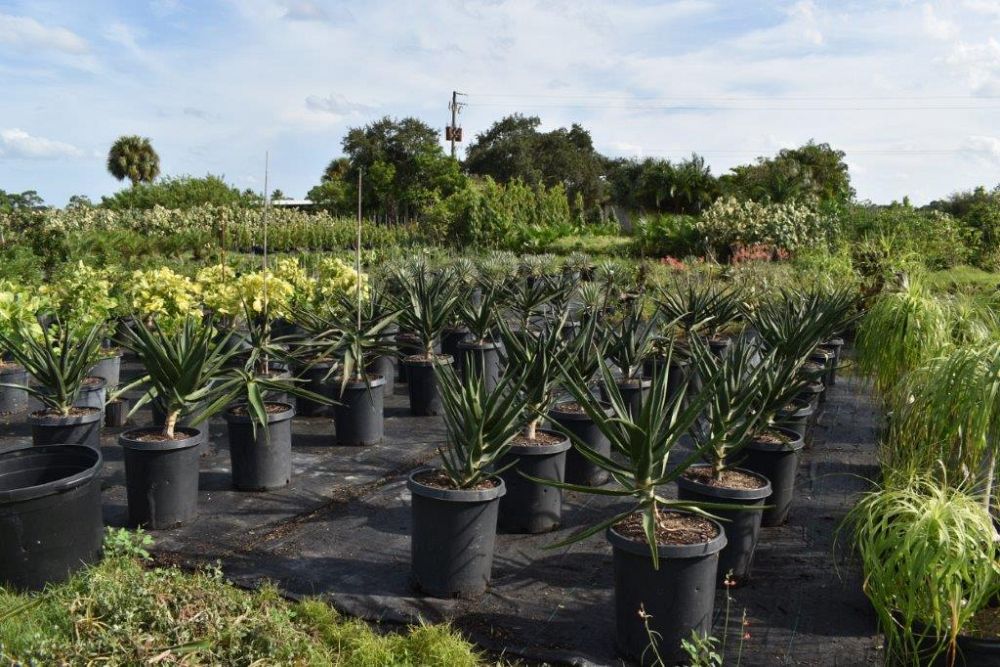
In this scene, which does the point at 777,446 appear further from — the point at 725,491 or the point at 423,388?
the point at 423,388

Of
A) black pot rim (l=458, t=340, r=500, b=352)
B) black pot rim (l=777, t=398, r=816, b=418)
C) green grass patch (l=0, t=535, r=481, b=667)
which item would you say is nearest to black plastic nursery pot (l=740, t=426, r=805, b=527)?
black pot rim (l=777, t=398, r=816, b=418)

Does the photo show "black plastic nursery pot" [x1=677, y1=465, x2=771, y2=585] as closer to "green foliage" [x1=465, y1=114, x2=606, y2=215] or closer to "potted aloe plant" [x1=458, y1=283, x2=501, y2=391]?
"potted aloe plant" [x1=458, y1=283, x2=501, y2=391]

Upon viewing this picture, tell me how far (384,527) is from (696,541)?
194 centimetres

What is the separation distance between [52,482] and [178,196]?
2833cm

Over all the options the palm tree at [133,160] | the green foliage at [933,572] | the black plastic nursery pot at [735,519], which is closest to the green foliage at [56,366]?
the black plastic nursery pot at [735,519]

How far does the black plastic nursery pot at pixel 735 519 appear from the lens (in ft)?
12.0

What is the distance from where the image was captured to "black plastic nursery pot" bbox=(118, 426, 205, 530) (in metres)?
4.36

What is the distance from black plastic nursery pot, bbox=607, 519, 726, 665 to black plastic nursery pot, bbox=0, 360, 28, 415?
5929 mm

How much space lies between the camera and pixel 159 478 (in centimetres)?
439

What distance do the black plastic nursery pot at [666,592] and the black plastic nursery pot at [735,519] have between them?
559 millimetres

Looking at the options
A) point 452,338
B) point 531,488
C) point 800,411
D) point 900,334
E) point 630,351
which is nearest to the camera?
point 531,488

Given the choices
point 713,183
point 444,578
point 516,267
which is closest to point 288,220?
point 516,267

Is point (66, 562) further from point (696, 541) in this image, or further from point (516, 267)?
point (516, 267)

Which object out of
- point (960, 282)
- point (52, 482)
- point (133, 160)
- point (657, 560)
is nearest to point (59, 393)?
point (52, 482)
